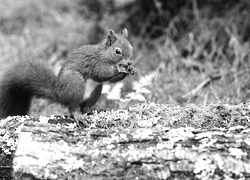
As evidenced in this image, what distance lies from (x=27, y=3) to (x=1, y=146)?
13.7 feet

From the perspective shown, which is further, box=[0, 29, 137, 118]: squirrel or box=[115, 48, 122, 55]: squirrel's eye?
box=[115, 48, 122, 55]: squirrel's eye

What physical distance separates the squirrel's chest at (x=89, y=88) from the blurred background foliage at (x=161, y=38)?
32.6 inches

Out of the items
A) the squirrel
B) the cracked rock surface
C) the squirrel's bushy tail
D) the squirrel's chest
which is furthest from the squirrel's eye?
the cracked rock surface

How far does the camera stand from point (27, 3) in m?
5.83

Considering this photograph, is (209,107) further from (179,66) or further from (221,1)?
(221,1)

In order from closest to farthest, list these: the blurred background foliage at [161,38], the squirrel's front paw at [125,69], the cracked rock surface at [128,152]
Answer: the cracked rock surface at [128,152] → the squirrel's front paw at [125,69] → the blurred background foliage at [161,38]

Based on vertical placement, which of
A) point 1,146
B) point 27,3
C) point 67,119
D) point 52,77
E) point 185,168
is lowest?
point 185,168

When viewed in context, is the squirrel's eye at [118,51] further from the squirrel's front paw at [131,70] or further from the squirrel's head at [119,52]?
the squirrel's front paw at [131,70]

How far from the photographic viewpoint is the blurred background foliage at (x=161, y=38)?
12.1 feet

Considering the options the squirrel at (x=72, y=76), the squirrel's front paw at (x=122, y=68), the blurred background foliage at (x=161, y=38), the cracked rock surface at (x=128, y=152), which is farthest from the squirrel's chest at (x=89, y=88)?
the blurred background foliage at (x=161, y=38)

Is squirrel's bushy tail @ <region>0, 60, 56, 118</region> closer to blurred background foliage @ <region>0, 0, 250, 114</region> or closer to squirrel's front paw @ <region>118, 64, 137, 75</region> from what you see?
squirrel's front paw @ <region>118, 64, 137, 75</region>

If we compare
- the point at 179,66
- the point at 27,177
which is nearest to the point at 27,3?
the point at 179,66

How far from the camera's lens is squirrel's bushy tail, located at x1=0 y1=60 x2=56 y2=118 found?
257cm

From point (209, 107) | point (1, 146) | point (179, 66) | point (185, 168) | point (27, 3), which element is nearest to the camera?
point (185, 168)
